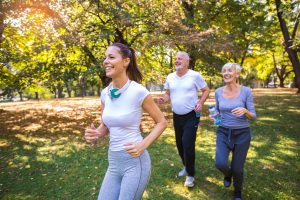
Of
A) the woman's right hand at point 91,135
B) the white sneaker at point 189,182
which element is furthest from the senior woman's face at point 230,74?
the woman's right hand at point 91,135

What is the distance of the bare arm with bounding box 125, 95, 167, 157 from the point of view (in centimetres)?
270

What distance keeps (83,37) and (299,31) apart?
2221cm

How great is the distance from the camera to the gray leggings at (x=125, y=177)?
2826 millimetres

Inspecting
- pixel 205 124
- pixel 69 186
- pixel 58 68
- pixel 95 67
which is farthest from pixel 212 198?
pixel 58 68

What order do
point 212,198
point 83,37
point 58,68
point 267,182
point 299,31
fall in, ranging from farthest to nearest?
point 299,31, point 58,68, point 83,37, point 267,182, point 212,198

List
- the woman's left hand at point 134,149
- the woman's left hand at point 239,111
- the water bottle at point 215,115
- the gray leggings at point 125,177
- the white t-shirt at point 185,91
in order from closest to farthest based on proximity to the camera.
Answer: the woman's left hand at point 134,149
the gray leggings at point 125,177
the woman's left hand at point 239,111
the water bottle at point 215,115
the white t-shirt at point 185,91

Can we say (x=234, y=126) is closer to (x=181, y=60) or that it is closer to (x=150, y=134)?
(x=181, y=60)

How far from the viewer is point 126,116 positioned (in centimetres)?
287

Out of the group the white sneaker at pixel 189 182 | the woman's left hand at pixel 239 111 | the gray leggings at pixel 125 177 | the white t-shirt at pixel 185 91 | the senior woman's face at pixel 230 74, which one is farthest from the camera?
the white sneaker at pixel 189 182

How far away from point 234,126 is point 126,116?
2.58 meters

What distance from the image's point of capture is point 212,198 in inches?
209

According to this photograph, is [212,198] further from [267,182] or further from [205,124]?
[205,124]

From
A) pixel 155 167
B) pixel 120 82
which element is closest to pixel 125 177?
pixel 120 82

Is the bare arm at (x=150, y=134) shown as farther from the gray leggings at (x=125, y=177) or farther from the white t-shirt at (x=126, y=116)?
the gray leggings at (x=125, y=177)
